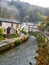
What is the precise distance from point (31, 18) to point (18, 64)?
4795 inches

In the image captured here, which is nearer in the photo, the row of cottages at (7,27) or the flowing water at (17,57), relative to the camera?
the flowing water at (17,57)

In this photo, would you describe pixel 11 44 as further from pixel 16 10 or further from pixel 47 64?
pixel 16 10

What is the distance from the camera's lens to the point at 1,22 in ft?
219

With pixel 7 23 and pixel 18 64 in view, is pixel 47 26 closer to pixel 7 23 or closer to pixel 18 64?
pixel 7 23

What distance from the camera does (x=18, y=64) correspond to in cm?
2420

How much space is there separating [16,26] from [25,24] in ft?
128

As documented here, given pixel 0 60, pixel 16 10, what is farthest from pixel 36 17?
pixel 0 60

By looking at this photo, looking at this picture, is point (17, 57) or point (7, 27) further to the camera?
point (7, 27)

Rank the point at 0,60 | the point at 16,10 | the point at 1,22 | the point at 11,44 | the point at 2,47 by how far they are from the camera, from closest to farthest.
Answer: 1. the point at 0,60
2. the point at 2,47
3. the point at 11,44
4. the point at 1,22
5. the point at 16,10

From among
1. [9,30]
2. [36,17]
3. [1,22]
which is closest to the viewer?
[9,30]

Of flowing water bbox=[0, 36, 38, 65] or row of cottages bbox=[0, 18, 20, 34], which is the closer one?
flowing water bbox=[0, 36, 38, 65]

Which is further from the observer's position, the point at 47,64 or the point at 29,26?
the point at 29,26

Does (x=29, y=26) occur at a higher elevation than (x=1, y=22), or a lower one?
lower

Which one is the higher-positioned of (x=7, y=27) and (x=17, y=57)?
(x=17, y=57)
